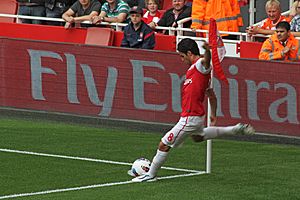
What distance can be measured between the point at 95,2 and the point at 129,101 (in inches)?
121

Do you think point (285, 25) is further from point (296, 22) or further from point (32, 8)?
point (32, 8)

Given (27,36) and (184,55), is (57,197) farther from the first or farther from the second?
(27,36)

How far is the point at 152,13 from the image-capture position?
2097 cm

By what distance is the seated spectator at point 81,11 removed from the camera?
829 inches

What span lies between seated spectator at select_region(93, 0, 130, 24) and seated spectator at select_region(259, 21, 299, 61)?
12.8 feet

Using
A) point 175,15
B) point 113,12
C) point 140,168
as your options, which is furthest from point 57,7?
point 140,168

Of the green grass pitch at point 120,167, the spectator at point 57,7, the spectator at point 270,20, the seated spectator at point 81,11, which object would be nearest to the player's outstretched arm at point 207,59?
the green grass pitch at point 120,167

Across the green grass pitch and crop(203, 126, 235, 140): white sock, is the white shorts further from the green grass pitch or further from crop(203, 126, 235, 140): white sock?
the green grass pitch

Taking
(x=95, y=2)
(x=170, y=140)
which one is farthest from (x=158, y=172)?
(x=95, y=2)

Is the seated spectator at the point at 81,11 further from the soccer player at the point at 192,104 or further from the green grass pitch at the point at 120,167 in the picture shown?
the soccer player at the point at 192,104

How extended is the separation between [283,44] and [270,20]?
120 centimetres

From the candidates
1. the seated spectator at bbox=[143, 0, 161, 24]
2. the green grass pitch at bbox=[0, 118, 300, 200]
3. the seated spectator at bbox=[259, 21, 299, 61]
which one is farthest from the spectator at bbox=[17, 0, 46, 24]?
the seated spectator at bbox=[259, 21, 299, 61]

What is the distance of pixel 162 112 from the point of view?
18672 millimetres

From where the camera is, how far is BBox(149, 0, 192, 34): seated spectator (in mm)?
20234
